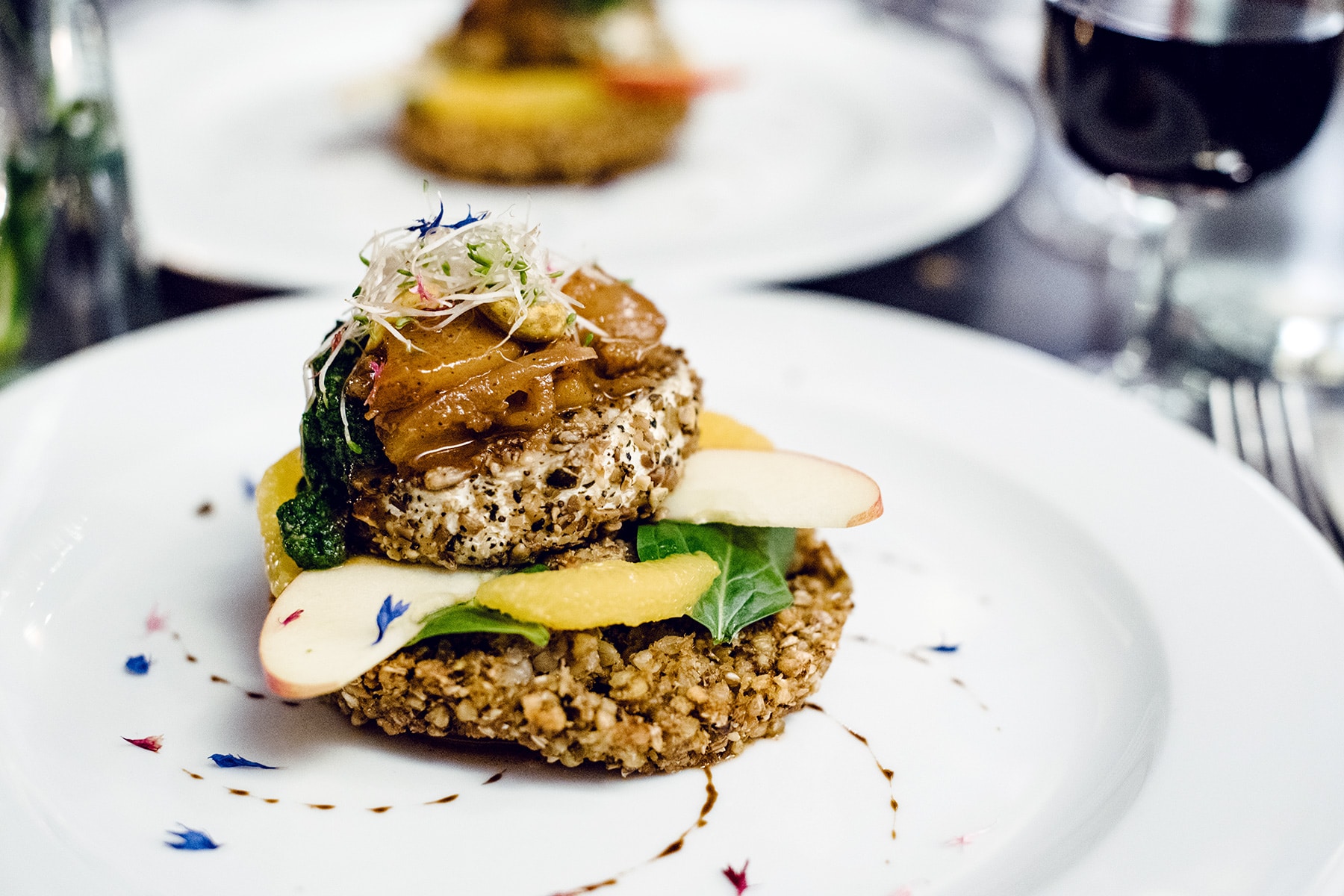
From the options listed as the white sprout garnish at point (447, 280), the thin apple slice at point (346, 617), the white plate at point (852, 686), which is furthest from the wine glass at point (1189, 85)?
the thin apple slice at point (346, 617)

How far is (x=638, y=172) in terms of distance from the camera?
5.73 m

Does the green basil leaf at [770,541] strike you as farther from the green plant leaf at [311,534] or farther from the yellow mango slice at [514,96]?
the yellow mango slice at [514,96]

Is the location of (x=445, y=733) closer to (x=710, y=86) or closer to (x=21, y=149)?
(x=21, y=149)

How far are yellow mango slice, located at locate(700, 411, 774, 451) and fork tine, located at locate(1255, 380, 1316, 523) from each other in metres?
1.62

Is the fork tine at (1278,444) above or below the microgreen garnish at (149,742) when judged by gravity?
below

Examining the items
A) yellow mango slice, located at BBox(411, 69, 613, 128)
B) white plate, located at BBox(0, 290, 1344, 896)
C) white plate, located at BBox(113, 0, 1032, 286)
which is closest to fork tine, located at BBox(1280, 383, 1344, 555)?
white plate, located at BBox(0, 290, 1344, 896)

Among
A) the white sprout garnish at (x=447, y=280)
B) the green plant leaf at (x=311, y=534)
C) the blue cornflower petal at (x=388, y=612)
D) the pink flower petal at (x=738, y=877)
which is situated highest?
the white sprout garnish at (x=447, y=280)

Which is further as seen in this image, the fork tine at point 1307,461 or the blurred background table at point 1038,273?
the blurred background table at point 1038,273

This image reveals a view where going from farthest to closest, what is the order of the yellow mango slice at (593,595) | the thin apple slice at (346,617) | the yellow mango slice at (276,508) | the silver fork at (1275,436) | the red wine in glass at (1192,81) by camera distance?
→ the red wine in glass at (1192,81) → the silver fork at (1275,436) → the yellow mango slice at (276,508) → the yellow mango slice at (593,595) → the thin apple slice at (346,617)

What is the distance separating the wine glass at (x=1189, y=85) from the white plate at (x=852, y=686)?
3.23 ft

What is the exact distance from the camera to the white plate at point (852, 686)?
2209mm

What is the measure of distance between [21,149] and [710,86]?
10.3ft

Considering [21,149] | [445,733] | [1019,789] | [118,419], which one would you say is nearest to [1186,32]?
[1019,789]

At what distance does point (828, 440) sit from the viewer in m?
3.58
